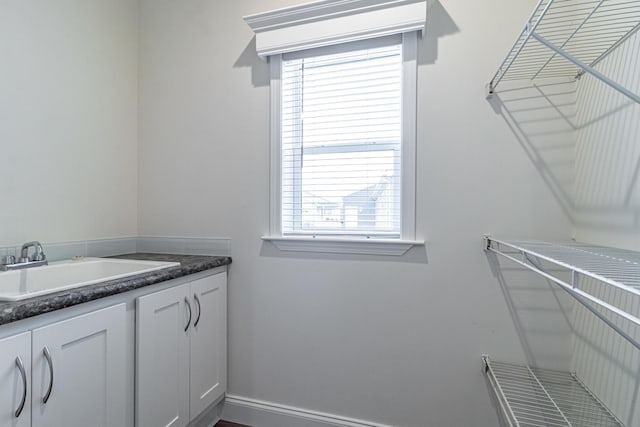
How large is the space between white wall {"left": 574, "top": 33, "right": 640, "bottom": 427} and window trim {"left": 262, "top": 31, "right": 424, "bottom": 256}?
71 cm

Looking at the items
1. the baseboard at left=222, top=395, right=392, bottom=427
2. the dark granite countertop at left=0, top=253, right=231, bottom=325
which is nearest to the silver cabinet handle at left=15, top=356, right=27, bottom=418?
the dark granite countertop at left=0, top=253, right=231, bottom=325

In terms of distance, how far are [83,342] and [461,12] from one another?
2.14 m

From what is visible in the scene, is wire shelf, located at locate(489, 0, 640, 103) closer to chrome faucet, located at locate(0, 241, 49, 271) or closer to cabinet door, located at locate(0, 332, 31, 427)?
cabinet door, located at locate(0, 332, 31, 427)

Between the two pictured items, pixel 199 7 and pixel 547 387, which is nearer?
pixel 547 387

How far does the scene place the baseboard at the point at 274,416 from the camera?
1.76 metres

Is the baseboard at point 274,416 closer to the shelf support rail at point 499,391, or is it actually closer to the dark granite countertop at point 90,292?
the shelf support rail at point 499,391

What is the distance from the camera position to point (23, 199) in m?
1.57

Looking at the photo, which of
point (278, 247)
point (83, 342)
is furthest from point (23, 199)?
point (278, 247)

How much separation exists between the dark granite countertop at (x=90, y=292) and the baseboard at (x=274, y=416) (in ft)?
2.83

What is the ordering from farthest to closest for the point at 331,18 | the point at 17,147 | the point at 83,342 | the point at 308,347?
the point at 308,347 → the point at 331,18 → the point at 17,147 → the point at 83,342

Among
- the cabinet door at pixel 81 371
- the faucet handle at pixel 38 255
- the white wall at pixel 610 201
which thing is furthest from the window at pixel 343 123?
the faucet handle at pixel 38 255

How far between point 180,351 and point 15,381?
690mm

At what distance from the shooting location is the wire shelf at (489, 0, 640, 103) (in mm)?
1128

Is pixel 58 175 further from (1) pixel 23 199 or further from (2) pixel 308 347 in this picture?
(2) pixel 308 347
